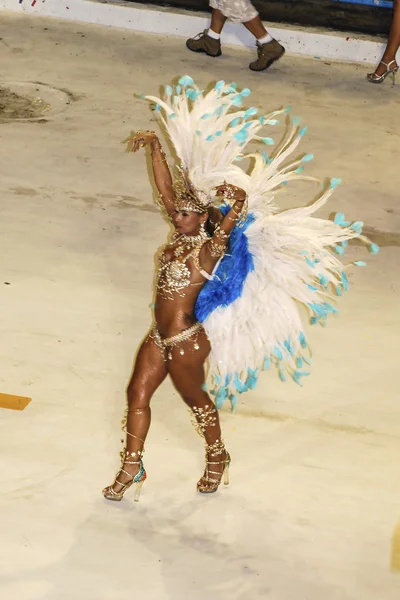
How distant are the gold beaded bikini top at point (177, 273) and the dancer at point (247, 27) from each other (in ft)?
16.7

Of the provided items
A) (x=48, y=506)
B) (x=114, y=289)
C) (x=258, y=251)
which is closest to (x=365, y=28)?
(x=114, y=289)

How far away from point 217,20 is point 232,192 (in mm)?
5387

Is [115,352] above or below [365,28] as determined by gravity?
below

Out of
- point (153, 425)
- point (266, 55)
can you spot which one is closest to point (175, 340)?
point (153, 425)

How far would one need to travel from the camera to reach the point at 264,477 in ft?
12.6

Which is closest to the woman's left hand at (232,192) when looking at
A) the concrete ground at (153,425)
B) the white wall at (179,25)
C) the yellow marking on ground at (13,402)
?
the concrete ground at (153,425)

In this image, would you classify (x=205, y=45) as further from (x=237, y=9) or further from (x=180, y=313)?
(x=180, y=313)

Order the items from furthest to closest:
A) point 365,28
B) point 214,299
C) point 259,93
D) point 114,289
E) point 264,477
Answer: point 365,28
point 259,93
point 114,289
point 264,477
point 214,299

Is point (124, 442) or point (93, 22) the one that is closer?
point (124, 442)

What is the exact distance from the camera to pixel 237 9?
7.98 m

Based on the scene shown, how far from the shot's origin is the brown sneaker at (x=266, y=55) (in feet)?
26.5

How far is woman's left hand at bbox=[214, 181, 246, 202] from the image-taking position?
3.20 metres

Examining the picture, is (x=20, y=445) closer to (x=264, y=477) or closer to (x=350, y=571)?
(x=264, y=477)

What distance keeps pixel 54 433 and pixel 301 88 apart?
4.83 meters
